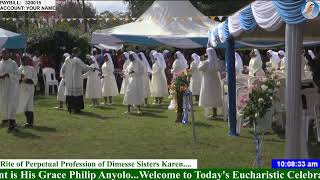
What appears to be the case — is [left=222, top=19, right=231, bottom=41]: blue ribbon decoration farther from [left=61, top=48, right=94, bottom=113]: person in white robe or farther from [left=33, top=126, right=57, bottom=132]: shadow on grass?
[left=61, top=48, right=94, bottom=113]: person in white robe

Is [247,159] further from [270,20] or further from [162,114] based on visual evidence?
[162,114]

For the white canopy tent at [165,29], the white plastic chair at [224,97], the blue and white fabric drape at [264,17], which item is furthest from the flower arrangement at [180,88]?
the white canopy tent at [165,29]

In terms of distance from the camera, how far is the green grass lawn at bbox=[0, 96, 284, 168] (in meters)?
10.2

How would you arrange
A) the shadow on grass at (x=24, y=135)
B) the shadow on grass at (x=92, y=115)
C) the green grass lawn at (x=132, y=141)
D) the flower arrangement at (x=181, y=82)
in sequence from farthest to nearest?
1. the shadow on grass at (x=92, y=115)
2. the flower arrangement at (x=181, y=82)
3. the shadow on grass at (x=24, y=135)
4. the green grass lawn at (x=132, y=141)

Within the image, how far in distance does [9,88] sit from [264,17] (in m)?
6.73

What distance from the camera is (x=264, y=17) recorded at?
9.00m

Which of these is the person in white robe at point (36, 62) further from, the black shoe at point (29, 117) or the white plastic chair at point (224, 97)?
the white plastic chair at point (224, 97)

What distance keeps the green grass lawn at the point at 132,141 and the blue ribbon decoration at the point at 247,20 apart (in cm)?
230

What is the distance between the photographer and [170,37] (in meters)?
23.2

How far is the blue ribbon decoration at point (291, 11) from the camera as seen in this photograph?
7.64 m

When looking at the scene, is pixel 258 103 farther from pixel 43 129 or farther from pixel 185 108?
pixel 43 129

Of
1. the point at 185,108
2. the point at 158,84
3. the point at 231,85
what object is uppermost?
the point at 158,84

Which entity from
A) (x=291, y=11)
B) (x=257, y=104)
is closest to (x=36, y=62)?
(x=257, y=104)

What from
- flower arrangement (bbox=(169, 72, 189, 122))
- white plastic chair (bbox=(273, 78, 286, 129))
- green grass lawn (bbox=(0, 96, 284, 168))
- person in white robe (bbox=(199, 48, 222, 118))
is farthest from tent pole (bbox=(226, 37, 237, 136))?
person in white robe (bbox=(199, 48, 222, 118))
